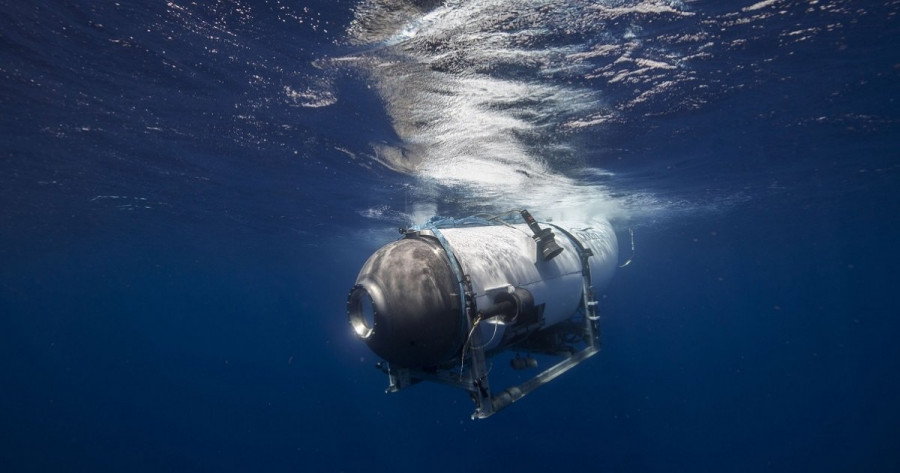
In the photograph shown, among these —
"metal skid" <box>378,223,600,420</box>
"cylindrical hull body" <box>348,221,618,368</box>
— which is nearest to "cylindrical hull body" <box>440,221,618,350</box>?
"cylindrical hull body" <box>348,221,618,368</box>

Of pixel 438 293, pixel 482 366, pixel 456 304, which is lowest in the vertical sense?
pixel 482 366

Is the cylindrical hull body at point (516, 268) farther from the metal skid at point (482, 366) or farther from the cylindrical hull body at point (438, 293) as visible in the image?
the metal skid at point (482, 366)

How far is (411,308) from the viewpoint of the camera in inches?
162

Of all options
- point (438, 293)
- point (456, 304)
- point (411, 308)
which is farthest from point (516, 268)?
point (411, 308)

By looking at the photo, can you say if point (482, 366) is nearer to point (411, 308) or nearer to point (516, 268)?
point (411, 308)

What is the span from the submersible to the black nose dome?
1cm

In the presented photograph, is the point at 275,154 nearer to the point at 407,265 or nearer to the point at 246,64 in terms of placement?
the point at 246,64

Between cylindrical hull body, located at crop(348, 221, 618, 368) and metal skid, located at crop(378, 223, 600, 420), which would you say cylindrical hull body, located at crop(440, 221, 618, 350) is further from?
metal skid, located at crop(378, 223, 600, 420)

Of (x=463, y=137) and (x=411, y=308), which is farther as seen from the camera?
(x=463, y=137)

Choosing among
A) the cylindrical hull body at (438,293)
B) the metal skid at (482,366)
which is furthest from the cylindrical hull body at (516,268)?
the metal skid at (482,366)

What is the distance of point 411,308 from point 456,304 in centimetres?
51

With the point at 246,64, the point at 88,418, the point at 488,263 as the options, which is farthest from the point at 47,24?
the point at 88,418

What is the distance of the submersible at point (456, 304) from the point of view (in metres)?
4.17

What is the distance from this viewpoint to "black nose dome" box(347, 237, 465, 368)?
4.12 meters
